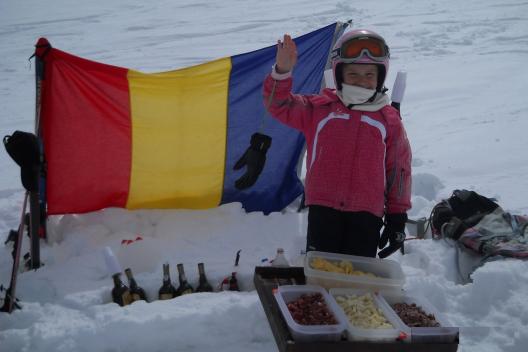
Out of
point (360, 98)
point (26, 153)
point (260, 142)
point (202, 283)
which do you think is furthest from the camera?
point (202, 283)

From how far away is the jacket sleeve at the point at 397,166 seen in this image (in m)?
2.81

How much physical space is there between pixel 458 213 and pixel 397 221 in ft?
5.33

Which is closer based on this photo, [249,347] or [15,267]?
[249,347]

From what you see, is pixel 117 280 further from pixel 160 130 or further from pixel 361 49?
pixel 361 49

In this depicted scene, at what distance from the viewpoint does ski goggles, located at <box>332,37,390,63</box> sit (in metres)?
2.73

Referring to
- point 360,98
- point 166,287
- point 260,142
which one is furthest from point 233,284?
point 360,98

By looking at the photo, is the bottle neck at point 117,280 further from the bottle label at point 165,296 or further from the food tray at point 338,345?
the food tray at point 338,345

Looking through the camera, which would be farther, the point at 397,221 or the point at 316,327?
the point at 397,221

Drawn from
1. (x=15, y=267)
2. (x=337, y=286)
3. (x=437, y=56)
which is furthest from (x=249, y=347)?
(x=437, y=56)

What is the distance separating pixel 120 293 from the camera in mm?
3264

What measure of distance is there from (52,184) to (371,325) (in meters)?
2.99

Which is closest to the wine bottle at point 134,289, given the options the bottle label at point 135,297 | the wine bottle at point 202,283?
the bottle label at point 135,297

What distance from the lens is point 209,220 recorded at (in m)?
4.39

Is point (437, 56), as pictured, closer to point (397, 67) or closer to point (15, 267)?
point (397, 67)
